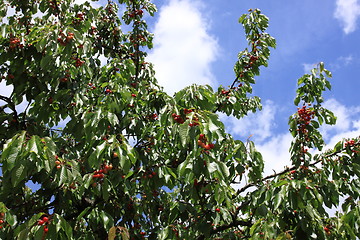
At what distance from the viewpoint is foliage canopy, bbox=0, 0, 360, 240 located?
253 centimetres

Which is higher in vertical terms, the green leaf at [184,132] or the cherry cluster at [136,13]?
the cherry cluster at [136,13]

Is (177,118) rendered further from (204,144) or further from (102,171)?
(102,171)

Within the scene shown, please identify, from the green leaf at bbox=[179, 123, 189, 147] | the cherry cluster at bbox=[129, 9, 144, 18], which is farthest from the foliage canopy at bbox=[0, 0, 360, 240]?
the cherry cluster at bbox=[129, 9, 144, 18]

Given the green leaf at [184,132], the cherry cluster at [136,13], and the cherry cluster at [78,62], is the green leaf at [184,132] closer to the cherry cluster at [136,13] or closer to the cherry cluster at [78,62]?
the cherry cluster at [78,62]

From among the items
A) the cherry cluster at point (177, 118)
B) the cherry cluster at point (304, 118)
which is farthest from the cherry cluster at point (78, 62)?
the cherry cluster at point (304, 118)

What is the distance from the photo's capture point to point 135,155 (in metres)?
2.87

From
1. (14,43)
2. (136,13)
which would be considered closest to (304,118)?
(136,13)

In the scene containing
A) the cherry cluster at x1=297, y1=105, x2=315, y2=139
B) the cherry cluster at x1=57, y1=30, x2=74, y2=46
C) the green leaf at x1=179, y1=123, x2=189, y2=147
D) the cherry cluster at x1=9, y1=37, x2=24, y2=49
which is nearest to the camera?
the green leaf at x1=179, y1=123, x2=189, y2=147

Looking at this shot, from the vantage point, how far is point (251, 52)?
513 cm

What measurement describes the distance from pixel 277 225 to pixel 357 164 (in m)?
1.28

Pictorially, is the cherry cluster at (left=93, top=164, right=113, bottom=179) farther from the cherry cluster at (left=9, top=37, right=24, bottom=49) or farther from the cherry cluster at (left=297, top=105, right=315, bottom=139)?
the cherry cluster at (left=297, top=105, right=315, bottom=139)

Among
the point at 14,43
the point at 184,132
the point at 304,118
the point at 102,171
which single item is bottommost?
the point at 184,132

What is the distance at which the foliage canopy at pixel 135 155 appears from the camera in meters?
2.53

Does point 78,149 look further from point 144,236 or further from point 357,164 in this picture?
point 357,164
